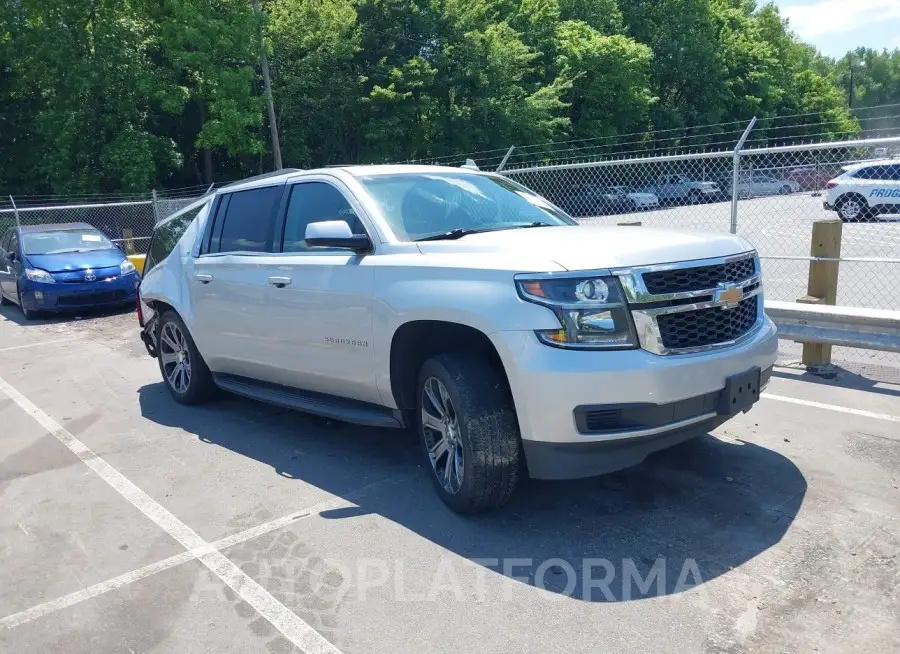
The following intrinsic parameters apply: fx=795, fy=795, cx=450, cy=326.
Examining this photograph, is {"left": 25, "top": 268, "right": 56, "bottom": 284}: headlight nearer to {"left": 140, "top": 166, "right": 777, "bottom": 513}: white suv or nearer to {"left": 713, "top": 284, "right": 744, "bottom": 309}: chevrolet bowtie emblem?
{"left": 140, "top": 166, "right": 777, "bottom": 513}: white suv

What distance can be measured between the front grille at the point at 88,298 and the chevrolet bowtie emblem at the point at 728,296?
34.0 ft

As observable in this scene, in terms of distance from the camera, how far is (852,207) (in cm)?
1747

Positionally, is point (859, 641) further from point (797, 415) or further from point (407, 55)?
point (407, 55)

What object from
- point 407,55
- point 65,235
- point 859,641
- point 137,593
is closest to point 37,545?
point 137,593

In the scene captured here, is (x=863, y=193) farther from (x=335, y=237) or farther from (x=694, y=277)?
(x=335, y=237)

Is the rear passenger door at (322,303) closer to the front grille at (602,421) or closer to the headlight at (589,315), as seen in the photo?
the headlight at (589,315)

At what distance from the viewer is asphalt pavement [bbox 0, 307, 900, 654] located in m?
3.16

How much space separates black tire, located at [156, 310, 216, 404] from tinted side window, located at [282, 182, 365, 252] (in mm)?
Result: 1650

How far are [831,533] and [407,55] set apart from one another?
101 ft

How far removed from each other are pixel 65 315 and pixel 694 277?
36.9 ft

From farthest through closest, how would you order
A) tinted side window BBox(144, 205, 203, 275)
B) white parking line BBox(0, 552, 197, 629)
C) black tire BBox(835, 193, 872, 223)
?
1. black tire BBox(835, 193, 872, 223)
2. tinted side window BBox(144, 205, 203, 275)
3. white parking line BBox(0, 552, 197, 629)

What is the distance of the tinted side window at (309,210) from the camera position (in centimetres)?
495

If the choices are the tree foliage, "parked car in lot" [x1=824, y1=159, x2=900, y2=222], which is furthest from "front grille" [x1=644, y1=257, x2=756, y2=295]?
the tree foliage

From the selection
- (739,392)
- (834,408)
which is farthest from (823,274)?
(739,392)
